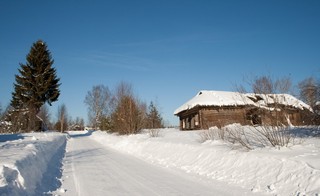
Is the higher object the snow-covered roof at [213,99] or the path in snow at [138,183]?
the snow-covered roof at [213,99]

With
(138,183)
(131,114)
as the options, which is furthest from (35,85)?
(138,183)

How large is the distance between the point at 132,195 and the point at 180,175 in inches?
113

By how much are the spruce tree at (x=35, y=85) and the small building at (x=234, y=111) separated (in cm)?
1913

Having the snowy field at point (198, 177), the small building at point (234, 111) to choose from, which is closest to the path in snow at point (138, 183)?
the snowy field at point (198, 177)

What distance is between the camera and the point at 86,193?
23.5 feet

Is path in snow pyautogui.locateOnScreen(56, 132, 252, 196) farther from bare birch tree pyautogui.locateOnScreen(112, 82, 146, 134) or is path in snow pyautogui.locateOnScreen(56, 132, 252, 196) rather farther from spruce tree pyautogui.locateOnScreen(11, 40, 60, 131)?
spruce tree pyautogui.locateOnScreen(11, 40, 60, 131)

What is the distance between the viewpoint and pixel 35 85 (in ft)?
131

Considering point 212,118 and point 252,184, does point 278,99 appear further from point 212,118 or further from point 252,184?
point 212,118

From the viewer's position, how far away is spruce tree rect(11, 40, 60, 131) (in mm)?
38391

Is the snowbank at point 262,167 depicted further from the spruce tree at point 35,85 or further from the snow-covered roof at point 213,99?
the spruce tree at point 35,85

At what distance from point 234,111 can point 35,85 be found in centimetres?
2755

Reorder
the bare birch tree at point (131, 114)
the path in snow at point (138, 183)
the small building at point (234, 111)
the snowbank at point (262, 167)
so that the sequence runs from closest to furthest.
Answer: the snowbank at point (262, 167)
the path in snow at point (138, 183)
the small building at point (234, 111)
the bare birch tree at point (131, 114)

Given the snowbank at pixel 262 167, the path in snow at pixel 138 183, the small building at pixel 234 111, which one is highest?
the small building at pixel 234 111

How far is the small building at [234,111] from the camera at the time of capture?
9930mm
